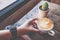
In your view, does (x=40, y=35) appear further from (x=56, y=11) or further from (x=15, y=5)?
(x=15, y=5)

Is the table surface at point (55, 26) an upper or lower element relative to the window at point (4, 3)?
lower

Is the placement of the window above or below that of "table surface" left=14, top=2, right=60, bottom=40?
above

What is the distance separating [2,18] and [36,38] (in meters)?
0.71

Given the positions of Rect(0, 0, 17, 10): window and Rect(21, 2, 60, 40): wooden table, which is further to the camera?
Rect(0, 0, 17, 10): window

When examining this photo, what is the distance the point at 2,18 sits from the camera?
1.56 meters

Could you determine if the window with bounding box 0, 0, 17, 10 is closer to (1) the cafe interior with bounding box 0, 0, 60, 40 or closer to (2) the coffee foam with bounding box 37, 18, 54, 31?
(1) the cafe interior with bounding box 0, 0, 60, 40

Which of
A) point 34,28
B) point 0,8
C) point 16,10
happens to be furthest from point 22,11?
point 34,28

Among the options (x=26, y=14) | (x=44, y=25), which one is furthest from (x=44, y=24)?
(x=26, y=14)

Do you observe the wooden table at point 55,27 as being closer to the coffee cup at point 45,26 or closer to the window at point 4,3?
the coffee cup at point 45,26

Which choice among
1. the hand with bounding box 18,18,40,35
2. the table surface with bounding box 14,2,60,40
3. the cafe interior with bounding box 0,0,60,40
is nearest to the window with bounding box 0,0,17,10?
the cafe interior with bounding box 0,0,60,40

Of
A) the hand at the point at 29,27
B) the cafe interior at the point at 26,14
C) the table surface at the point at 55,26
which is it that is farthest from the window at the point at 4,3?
the hand at the point at 29,27

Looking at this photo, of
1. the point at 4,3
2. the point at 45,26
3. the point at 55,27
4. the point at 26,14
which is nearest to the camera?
the point at 45,26

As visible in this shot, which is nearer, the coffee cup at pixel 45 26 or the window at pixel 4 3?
the coffee cup at pixel 45 26

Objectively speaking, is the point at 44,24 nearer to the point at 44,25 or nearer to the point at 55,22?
the point at 44,25
